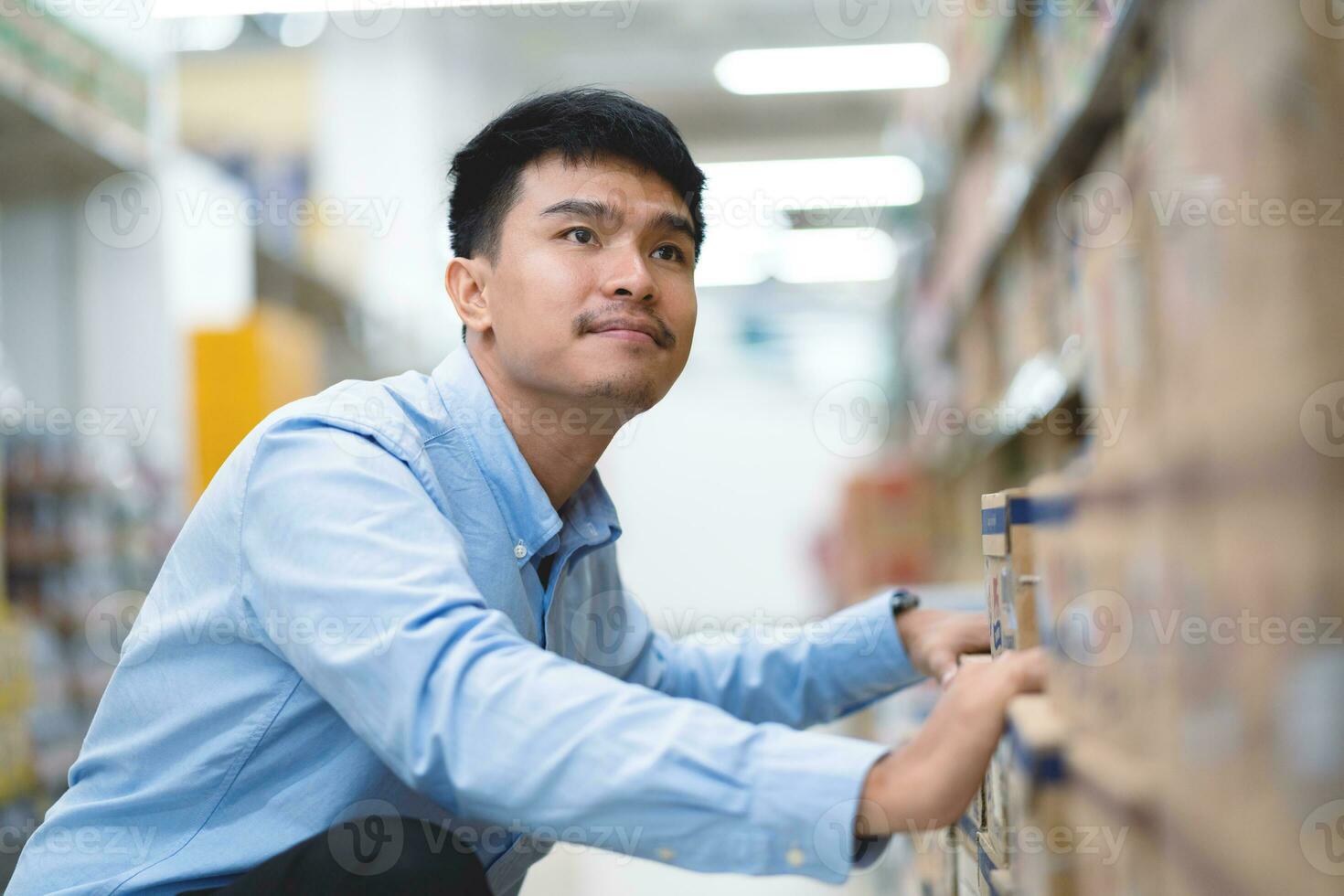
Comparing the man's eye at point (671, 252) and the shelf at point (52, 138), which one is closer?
the man's eye at point (671, 252)

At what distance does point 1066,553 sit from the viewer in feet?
2.95

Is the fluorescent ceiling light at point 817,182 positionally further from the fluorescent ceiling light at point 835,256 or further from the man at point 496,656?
the man at point 496,656

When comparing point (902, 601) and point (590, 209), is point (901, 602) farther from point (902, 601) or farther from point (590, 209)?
point (590, 209)

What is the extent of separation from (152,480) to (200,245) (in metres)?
Result: 0.88

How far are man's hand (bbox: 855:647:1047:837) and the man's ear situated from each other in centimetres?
78

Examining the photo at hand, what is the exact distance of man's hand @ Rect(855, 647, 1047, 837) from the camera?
823 mm

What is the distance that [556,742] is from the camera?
840 millimetres

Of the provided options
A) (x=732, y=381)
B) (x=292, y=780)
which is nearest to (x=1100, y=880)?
(x=292, y=780)

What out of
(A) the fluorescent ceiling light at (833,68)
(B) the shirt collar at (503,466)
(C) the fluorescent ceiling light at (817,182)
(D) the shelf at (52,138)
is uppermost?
(A) the fluorescent ceiling light at (833,68)

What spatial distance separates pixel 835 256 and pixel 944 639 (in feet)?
29.3

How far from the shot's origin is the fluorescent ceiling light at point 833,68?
616cm

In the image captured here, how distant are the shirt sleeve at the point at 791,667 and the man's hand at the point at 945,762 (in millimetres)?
563

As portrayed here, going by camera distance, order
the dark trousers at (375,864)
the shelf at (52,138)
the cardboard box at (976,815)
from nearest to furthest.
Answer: the dark trousers at (375,864) < the cardboard box at (976,815) < the shelf at (52,138)

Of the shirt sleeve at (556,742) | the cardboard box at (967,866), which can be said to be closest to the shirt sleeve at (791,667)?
the cardboard box at (967,866)
